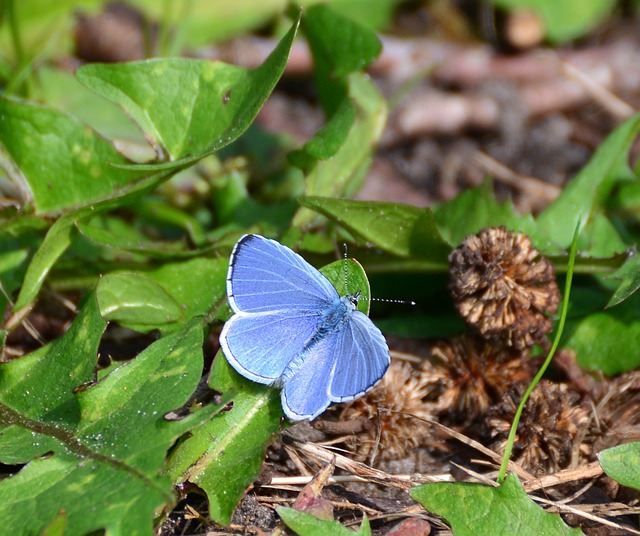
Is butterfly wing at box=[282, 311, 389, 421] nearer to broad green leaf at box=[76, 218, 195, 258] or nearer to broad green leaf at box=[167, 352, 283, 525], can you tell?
broad green leaf at box=[167, 352, 283, 525]

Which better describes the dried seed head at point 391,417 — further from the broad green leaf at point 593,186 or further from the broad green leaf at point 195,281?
the broad green leaf at point 593,186

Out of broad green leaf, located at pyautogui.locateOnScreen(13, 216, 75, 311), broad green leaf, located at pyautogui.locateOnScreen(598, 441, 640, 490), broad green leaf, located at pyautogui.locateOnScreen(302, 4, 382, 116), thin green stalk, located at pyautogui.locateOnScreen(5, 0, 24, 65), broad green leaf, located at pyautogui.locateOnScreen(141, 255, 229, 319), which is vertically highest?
thin green stalk, located at pyautogui.locateOnScreen(5, 0, 24, 65)

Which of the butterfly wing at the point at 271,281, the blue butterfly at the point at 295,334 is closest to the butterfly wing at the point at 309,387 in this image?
the blue butterfly at the point at 295,334

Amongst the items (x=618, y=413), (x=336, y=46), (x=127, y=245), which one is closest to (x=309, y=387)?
(x=127, y=245)

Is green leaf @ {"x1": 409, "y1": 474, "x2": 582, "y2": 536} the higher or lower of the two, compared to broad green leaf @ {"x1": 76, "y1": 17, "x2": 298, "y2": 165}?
lower

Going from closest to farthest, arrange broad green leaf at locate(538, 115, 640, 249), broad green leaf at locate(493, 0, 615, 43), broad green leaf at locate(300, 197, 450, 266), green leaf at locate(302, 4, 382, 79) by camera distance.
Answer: broad green leaf at locate(300, 197, 450, 266), green leaf at locate(302, 4, 382, 79), broad green leaf at locate(538, 115, 640, 249), broad green leaf at locate(493, 0, 615, 43)

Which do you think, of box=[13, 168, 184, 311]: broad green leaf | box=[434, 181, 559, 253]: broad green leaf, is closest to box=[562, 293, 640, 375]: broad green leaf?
box=[434, 181, 559, 253]: broad green leaf

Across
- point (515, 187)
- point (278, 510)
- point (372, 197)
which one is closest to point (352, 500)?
point (278, 510)
